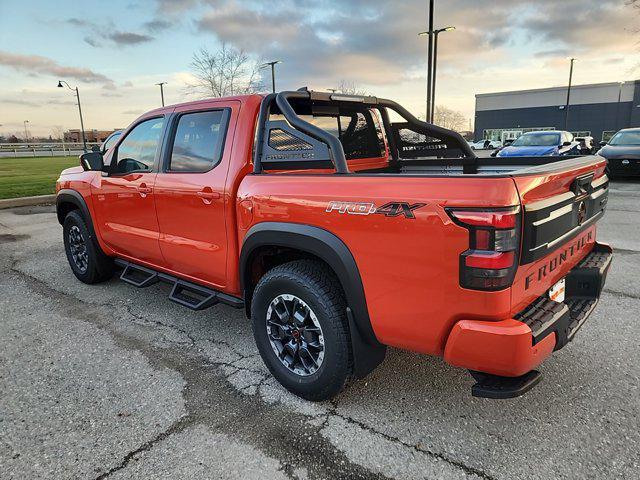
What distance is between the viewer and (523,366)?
2074 millimetres

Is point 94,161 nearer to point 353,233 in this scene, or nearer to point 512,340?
point 353,233

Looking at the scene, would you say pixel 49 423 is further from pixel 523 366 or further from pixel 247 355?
pixel 523 366

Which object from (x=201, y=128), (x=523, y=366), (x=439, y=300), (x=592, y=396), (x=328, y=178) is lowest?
(x=592, y=396)

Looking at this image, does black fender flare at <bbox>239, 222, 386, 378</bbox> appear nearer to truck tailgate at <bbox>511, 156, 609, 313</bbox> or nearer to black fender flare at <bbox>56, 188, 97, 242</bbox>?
truck tailgate at <bbox>511, 156, 609, 313</bbox>

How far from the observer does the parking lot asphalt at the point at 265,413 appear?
7.61ft

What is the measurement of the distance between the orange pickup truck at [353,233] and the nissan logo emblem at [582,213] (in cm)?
2

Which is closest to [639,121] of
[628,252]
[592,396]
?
[628,252]

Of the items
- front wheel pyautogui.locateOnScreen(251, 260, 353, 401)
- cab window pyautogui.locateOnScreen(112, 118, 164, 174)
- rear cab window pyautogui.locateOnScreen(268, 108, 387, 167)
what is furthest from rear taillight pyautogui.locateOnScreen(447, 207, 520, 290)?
cab window pyautogui.locateOnScreen(112, 118, 164, 174)

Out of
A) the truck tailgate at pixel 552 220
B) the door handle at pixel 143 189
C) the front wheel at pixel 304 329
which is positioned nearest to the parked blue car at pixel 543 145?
the truck tailgate at pixel 552 220

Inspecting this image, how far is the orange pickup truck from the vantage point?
2.06 metres

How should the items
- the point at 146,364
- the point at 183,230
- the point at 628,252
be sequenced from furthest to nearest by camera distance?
the point at 628,252, the point at 183,230, the point at 146,364

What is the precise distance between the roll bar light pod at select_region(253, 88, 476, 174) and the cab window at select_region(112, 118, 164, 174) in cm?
123

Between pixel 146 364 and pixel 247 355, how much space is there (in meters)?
0.75

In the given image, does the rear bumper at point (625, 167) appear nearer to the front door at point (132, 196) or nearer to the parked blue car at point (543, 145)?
the parked blue car at point (543, 145)
